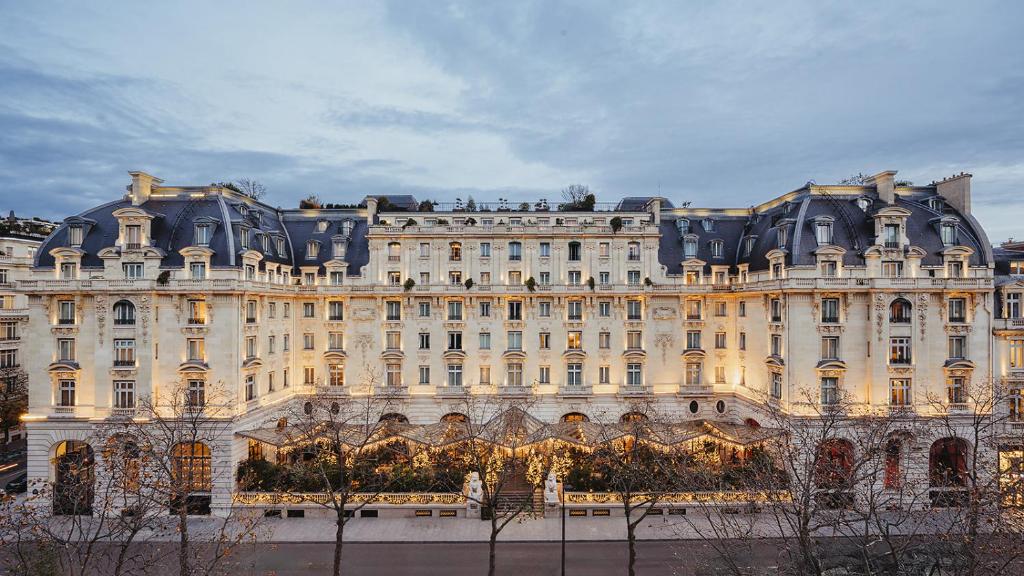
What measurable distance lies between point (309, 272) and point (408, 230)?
34.3ft

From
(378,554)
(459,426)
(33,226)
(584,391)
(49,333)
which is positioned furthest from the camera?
(33,226)

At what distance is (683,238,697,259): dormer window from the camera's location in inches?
2144

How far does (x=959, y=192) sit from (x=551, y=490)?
4317 centimetres

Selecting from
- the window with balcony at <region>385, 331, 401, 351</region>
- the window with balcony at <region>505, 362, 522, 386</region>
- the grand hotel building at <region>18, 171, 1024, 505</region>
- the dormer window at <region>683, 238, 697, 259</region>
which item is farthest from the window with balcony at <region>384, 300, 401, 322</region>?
the dormer window at <region>683, 238, 697, 259</region>

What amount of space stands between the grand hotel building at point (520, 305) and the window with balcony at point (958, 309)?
6.7 inches

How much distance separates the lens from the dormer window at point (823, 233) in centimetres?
4600

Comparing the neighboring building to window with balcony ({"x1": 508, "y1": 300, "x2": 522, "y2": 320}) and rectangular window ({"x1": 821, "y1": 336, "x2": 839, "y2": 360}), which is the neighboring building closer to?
window with balcony ({"x1": 508, "y1": 300, "x2": 522, "y2": 320})

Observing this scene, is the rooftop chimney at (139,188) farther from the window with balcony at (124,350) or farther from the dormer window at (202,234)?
the window with balcony at (124,350)

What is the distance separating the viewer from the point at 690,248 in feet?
179

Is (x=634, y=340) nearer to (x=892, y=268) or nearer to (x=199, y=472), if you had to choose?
(x=892, y=268)

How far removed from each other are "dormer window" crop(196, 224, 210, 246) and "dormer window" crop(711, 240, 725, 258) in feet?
149

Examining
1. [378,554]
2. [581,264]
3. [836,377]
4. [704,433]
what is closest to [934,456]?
[836,377]

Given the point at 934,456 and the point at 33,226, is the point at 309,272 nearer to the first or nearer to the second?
the point at 33,226

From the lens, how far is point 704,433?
153ft
